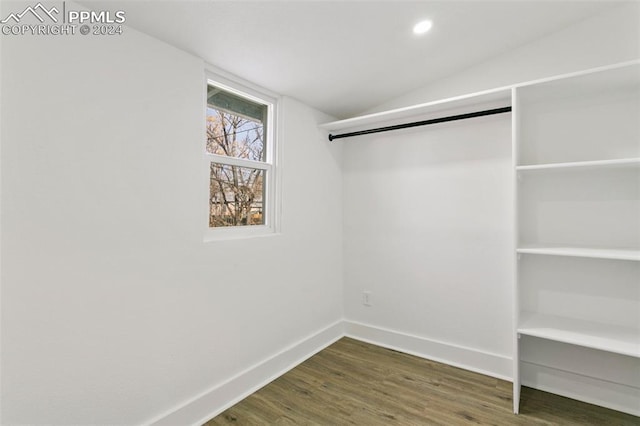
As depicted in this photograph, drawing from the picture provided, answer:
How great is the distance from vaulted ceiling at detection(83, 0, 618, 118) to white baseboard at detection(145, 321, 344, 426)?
7.12 feet

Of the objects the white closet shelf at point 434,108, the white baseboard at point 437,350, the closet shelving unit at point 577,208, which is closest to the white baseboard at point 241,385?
the white baseboard at point 437,350

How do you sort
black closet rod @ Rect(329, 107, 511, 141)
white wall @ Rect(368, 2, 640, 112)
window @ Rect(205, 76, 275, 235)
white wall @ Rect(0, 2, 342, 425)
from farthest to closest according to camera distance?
black closet rod @ Rect(329, 107, 511, 141) < window @ Rect(205, 76, 275, 235) < white wall @ Rect(368, 2, 640, 112) < white wall @ Rect(0, 2, 342, 425)

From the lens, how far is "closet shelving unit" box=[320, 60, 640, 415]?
2008 mm

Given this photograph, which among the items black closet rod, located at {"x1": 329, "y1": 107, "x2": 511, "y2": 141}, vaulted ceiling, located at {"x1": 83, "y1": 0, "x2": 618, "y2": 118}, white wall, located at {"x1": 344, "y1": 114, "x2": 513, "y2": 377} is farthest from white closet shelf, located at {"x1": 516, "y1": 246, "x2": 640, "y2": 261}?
vaulted ceiling, located at {"x1": 83, "y1": 0, "x2": 618, "y2": 118}

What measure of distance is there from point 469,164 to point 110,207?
2.60 metres

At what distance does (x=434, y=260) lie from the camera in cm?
286

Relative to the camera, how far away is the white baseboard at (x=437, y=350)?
2.52m

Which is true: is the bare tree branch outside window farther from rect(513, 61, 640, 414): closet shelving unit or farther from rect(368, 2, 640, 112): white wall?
rect(513, 61, 640, 414): closet shelving unit

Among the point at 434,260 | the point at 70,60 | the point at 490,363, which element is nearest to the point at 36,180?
the point at 70,60

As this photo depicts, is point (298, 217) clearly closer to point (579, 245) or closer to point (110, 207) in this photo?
point (110, 207)

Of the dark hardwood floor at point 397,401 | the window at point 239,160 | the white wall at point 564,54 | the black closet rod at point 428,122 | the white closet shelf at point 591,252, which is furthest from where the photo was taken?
the black closet rod at point 428,122

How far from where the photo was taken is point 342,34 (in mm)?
2018

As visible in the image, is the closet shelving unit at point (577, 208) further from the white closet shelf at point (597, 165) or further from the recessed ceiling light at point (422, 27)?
the recessed ceiling light at point (422, 27)

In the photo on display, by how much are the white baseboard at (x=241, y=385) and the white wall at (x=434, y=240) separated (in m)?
0.64
